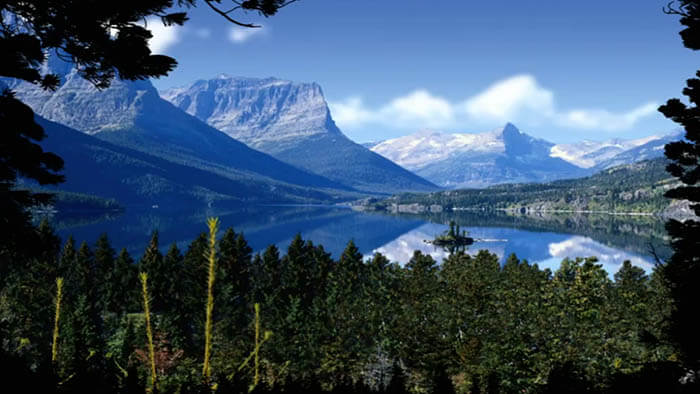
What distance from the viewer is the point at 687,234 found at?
2144 centimetres

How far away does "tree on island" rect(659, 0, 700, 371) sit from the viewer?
20.0 metres

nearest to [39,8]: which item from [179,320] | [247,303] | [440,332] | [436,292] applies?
[440,332]

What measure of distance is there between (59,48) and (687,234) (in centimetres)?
2397

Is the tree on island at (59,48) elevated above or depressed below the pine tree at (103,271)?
above

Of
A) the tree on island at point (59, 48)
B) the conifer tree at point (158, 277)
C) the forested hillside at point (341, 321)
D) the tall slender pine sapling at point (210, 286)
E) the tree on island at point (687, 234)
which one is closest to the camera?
the tall slender pine sapling at point (210, 286)

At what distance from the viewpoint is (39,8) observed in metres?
6.91

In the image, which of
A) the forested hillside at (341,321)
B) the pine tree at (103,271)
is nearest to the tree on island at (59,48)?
the forested hillside at (341,321)

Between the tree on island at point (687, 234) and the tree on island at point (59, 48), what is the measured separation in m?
20.9

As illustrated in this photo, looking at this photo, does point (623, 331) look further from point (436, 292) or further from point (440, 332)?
point (436, 292)

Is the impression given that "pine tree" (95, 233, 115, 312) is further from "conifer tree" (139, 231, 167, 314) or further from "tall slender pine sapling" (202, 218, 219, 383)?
"tall slender pine sapling" (202, 218, 219, 383)

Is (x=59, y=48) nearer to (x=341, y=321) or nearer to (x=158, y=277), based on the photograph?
(x=341, y=321)

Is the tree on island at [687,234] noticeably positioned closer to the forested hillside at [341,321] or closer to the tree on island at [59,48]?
the forested hillside at [341,321]

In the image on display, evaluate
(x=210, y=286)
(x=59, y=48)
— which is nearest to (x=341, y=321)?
(x=59, y=48)

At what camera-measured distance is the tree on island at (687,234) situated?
2005 centimetres
